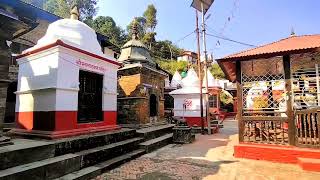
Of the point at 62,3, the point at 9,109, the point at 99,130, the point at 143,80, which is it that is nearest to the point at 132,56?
the point at 143,80

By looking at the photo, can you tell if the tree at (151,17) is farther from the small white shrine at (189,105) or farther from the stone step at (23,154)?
the stone step at (23,154)

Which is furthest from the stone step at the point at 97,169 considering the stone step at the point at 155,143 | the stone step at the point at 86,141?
the stone step at the point at 155,143

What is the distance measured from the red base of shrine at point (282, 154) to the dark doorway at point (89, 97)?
5788 mm

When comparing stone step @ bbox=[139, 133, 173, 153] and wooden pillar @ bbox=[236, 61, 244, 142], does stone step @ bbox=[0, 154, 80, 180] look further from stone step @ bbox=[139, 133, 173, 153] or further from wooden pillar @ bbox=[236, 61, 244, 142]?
wooden pillar @ bbox=[236, 61, 244, 142]

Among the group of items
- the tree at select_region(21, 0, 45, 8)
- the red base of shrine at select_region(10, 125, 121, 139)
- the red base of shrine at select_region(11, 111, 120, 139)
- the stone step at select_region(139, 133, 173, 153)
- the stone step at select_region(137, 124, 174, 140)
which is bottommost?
the stone step at select_region(139, 133, 173, 153)

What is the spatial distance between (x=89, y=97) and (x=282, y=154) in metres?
7.53

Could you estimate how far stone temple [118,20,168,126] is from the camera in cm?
1243

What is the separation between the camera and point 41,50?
321 inches

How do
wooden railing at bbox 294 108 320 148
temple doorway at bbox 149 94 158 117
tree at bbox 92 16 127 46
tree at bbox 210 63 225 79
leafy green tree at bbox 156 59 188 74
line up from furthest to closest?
leafy green tree at bbox 156 59 188 74 → tree at bbox 210 63 225 79 → tree at bbox 92 16 127 46 → temple doorway at bbox 149 94 158 117 → wooden railing at bbox 294 108 320 148

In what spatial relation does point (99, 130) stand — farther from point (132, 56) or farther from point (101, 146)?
point (132, 56)

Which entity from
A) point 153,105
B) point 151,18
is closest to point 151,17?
point 151,18

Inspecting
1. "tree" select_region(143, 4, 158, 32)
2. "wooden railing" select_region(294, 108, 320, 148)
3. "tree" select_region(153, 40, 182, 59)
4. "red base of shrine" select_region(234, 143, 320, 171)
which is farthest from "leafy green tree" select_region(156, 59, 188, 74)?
"wooden railing" select_region(294, 108, 320, 148)

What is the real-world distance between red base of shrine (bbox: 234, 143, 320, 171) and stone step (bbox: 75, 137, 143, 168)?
4142 millimetres

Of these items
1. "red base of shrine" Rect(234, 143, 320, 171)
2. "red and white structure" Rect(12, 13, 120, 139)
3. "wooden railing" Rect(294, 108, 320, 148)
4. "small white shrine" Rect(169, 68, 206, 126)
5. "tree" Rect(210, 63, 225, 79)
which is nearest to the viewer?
"red base of shrine" Rect(234, 143, 320, 171)
